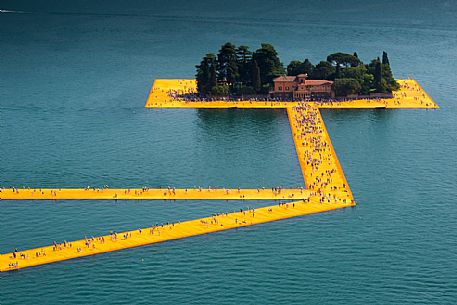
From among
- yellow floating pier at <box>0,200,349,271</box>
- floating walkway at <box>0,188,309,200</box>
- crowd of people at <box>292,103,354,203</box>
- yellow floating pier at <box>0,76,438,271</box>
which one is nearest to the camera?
yellow floating pier at <box>0,200,349,271</box>

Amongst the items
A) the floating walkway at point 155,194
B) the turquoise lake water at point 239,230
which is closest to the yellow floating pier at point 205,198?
the floating walkway at point 155,194

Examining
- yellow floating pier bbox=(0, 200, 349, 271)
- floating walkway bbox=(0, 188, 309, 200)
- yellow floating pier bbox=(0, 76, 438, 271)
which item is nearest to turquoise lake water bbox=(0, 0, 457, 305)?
yellow floating pier bbox=(0, 200, 349, 271)

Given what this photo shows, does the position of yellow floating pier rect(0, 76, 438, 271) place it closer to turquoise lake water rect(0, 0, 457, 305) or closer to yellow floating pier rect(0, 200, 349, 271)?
yellow floating pier rect(0, 200, 349, 271)

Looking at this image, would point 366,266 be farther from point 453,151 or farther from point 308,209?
point 453,151

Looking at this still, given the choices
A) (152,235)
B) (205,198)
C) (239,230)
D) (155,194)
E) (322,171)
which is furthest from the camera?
(322,171)

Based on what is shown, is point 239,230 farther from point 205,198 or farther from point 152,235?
point 205,198

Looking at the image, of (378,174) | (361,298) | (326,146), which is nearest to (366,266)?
(361,298)

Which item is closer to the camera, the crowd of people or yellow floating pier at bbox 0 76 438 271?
yellow floating pier at bbox 0 76 438 271

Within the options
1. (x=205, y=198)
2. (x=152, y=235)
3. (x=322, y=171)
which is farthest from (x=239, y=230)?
(x=322, y=171)
